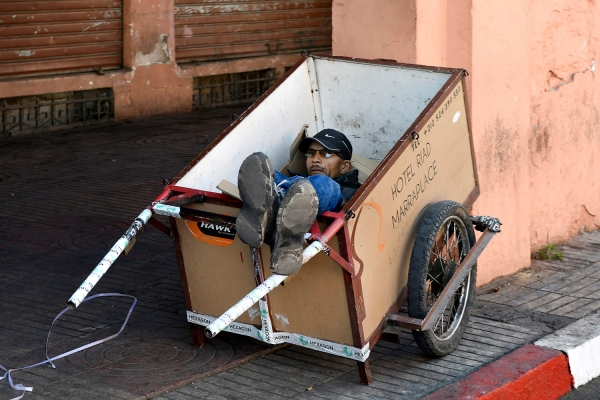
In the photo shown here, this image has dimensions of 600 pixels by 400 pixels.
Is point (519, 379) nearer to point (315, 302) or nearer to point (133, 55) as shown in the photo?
point (315, 302)

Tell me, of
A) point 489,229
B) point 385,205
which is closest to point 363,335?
point 385,205

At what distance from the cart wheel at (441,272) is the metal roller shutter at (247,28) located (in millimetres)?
8277

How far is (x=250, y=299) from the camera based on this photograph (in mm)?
3688

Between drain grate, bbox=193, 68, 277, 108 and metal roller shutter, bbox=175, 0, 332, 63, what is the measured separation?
0.30 m

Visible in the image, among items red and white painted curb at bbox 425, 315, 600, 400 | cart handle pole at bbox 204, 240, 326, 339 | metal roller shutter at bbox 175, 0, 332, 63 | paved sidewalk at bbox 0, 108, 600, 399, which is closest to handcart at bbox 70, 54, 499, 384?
cart handle pole at bbox 204, 240, 326, 339

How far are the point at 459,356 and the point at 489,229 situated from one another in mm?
676

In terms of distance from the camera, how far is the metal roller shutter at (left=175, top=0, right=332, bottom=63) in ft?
40.9

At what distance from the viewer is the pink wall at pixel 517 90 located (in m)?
5.50

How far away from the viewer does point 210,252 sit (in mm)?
4398

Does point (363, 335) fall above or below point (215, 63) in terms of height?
below

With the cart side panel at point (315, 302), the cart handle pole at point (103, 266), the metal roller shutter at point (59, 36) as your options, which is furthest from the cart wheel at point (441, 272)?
the metal roller shutter at point (59, 36)

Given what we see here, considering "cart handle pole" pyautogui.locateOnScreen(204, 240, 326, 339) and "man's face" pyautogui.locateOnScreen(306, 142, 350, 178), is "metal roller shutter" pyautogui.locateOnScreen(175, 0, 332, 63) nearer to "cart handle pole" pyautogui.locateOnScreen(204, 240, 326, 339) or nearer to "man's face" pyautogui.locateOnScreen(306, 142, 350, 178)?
"man's face" pyautogui.locateOnScreen(306, 142, 350, 178)

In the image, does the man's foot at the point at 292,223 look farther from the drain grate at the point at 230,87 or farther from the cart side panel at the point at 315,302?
the drain grate at the point at 230,87

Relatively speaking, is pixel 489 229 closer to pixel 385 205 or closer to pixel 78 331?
pixel 385 205
